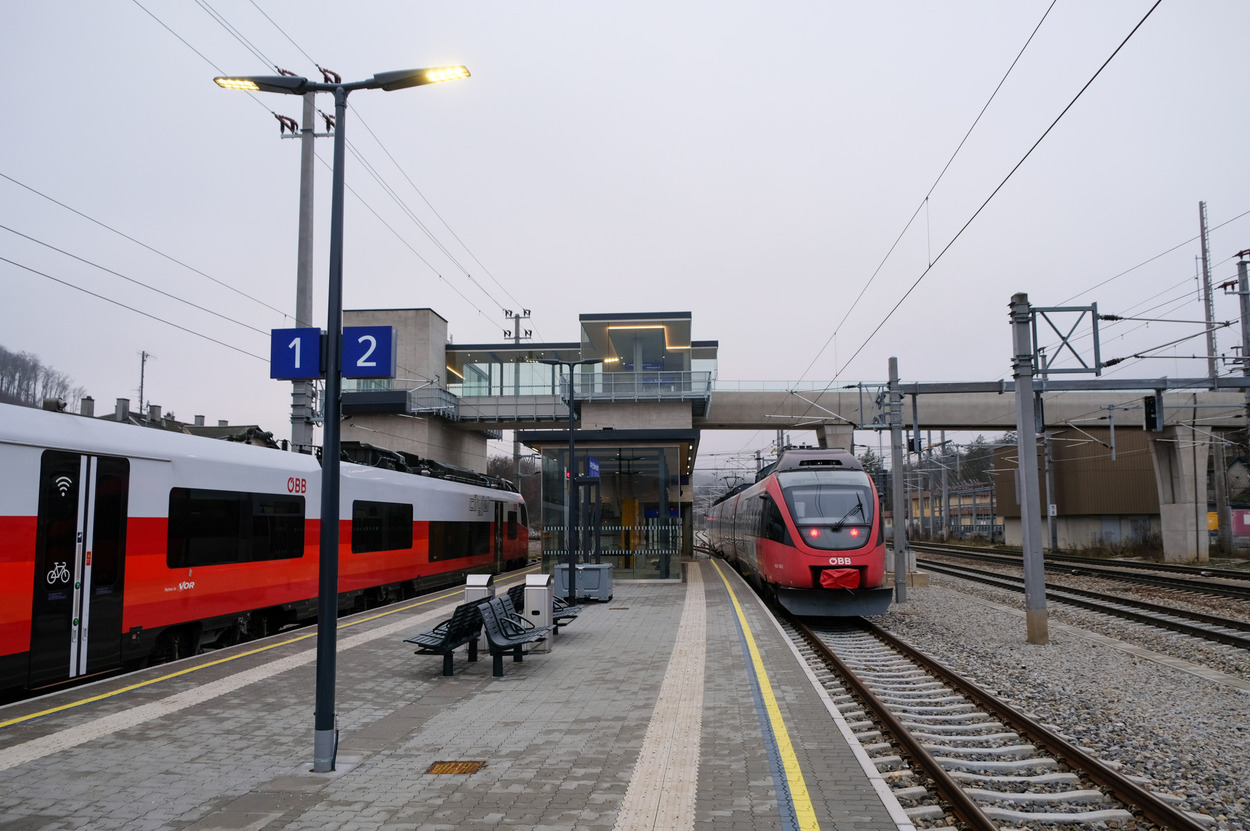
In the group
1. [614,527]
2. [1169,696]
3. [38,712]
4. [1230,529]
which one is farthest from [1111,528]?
[38,712]

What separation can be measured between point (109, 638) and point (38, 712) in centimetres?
174

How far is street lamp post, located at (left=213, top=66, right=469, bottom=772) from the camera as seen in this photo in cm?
609

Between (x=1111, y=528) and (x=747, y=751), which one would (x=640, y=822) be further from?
(x=1111, y=528)

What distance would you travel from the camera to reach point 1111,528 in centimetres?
4525

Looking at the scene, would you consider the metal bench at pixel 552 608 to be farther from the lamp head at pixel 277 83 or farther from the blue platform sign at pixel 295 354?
the lamp head at pixel 277 83

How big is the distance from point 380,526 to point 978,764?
13.2m

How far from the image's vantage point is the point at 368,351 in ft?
22.6

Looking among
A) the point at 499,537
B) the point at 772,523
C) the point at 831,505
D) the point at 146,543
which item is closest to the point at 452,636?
the point at 146,543

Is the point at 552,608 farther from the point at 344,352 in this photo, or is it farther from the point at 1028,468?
the point at 1028,468

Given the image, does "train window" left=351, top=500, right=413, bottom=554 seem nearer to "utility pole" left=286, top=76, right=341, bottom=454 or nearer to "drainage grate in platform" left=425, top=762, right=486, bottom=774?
"utility pole" left=286, top=76, right=341, bottom=454

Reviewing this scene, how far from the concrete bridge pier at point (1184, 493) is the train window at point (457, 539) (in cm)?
2716

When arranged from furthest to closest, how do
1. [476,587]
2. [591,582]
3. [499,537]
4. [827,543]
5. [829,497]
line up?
1. [499,537]
2. [591,582]
3. [829,497]
4. [827,543]
5. [476,587]

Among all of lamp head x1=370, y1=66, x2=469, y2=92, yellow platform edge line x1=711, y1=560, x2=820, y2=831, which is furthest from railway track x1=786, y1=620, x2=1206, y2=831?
lamp head x1=370, y1=66, x2=469, y2=92

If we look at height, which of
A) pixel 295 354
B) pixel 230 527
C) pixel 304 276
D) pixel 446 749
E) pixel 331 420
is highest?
pixel 304 276
